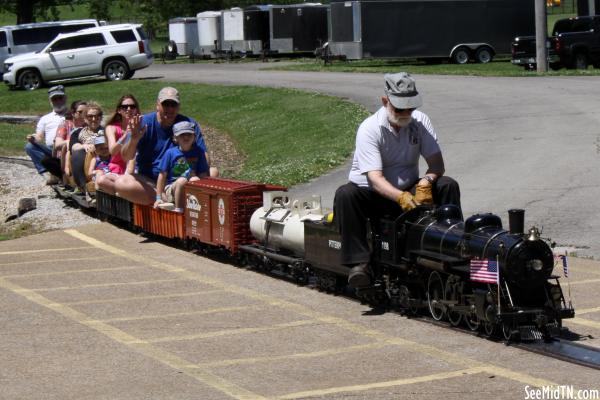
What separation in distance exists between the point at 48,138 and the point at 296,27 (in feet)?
119

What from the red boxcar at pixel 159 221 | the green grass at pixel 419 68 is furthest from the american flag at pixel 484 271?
the green grass at pixel 419 68

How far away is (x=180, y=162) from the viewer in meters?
13.0

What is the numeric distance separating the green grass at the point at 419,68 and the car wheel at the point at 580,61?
42cm

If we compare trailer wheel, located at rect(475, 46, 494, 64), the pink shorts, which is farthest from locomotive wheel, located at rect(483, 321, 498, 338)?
trailer wheel, located at rect(475, 46, 494, 64)

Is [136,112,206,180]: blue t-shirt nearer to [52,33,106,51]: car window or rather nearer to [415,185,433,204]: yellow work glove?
[415,185,433,204]: yellow work glove

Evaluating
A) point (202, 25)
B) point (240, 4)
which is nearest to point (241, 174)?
point (202, 25)

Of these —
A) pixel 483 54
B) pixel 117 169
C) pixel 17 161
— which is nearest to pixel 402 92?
pixel 117 169

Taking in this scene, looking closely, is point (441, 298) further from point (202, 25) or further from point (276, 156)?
point (202, 25)

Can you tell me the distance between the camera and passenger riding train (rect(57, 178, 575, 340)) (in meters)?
8.06

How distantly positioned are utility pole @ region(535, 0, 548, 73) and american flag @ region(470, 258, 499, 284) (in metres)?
27.6

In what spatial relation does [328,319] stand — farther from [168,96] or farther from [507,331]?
[168,96]

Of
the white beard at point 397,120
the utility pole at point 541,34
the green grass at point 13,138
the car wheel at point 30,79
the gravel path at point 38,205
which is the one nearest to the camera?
the white beard at point 397,120

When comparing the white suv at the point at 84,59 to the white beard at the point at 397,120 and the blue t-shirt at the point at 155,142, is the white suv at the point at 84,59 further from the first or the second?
the white beard at the point at 397,120

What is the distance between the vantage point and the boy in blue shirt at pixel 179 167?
42.0 ft
